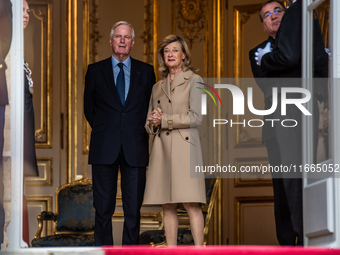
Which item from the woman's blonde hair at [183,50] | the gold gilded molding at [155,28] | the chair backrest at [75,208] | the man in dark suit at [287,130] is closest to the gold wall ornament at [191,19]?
the gold gilded molding at [155,28]

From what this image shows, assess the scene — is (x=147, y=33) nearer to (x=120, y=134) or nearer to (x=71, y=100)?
(x=71, y=100)

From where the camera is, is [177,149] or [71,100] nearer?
[177,149]

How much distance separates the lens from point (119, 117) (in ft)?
16.4

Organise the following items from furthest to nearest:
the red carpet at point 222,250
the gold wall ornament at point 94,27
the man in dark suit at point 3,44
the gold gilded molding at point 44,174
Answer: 1. the gold wall ornament at point 94,27
2. the gold gilded molding at point 44,174
3. the man in dark suit at point 3,44
4. the red carpet at point 222,250

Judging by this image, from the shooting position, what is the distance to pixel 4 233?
414 cm

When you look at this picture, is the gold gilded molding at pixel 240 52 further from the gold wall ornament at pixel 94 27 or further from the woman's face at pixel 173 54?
the woman's face at pixel 173 54

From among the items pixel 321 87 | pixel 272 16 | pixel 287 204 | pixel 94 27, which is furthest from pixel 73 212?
pixel 321 87

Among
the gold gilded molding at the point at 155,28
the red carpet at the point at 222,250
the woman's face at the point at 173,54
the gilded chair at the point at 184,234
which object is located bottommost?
the gilded chair at the point at 184,234

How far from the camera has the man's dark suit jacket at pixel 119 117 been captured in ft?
16.2

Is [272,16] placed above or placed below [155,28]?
below

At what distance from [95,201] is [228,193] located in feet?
7.88

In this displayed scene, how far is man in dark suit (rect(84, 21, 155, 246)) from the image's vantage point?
4898mm

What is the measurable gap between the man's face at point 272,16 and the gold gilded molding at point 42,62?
285cm

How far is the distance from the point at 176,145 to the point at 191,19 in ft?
9.21
